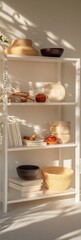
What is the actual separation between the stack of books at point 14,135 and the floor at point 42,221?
24.3 inches

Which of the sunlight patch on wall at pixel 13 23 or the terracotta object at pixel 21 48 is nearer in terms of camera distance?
the terracotta object at pixel 21 48

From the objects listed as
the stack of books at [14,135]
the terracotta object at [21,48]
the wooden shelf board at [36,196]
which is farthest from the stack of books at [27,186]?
the terracotta object at [21,48]

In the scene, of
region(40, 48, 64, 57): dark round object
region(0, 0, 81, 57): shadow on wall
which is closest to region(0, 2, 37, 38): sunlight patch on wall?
region(0, 0, 81, 57): shadow on wall

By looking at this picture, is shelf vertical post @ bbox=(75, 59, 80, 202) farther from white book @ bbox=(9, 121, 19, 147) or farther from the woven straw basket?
white book @ bbox=(9, 121, 19, 147)

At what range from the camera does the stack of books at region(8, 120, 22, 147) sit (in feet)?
14.8

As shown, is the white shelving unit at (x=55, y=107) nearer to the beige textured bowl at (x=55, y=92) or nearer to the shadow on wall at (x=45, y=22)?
the beige textured bowl at (x=55, y=92)

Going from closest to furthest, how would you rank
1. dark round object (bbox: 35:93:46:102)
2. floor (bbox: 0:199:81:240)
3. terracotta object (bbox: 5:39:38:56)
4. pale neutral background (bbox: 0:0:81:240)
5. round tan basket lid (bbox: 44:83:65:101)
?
1. floor (bbox: 0:199:81:240)
2. pale neutral background (bbox: 0:0:81:240)
3. terracotta object (bbox: 5:39:38:56)
4. dark round object (bbox: 35:93:46:102)
5. round tan basket lid (bbox: 44:83:65:101)

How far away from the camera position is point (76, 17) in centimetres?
507

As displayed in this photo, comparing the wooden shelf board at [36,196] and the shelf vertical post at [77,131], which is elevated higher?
the shelf vertical post at [77,131]

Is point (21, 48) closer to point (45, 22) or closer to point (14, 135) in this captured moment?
point (45, 22)

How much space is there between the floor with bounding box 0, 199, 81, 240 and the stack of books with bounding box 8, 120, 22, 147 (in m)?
0.62

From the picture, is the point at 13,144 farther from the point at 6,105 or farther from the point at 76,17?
the point at 76,17

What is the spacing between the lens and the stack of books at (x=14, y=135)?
4.51 m

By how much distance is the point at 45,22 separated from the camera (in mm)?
4910
